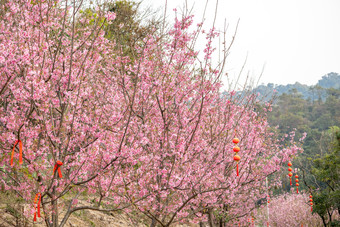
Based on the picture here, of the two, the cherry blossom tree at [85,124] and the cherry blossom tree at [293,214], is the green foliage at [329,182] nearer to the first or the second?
the cherry blossom tree at [293,214]

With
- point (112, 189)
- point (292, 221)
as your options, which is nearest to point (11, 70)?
point (112, 189)

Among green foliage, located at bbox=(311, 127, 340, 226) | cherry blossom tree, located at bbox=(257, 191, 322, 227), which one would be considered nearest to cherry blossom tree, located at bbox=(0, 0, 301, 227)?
green foliage, located at bbox=(311, 127, 340, 226)

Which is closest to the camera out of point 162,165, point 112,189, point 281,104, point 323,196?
point 112,189

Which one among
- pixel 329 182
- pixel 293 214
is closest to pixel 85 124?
pixel 329 182

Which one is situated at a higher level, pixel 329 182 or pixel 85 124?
pixel 329 182

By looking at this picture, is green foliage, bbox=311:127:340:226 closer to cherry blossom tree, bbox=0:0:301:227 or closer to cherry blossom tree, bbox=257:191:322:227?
cherry blossom tree, bbox=257:191:322:227

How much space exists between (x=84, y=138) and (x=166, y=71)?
6.01 ft

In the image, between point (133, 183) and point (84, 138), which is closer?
point (84, 138)

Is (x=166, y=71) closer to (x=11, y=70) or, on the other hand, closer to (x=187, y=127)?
(x=187, y=127)

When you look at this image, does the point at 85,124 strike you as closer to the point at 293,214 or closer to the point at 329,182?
the point at 329,182

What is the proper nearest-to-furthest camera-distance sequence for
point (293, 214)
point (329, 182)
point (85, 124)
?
point (85, 124) < point (329, 182) < point (293, 214)

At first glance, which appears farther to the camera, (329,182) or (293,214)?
(293,214)

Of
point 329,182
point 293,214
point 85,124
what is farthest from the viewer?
point 293,214

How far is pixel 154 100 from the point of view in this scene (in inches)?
199
